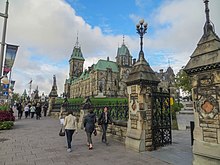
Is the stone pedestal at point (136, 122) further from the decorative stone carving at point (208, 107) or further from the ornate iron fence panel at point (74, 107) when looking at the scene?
the ornate iron fence panel at point (74, 107)

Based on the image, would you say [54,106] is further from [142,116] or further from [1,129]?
[142,116]

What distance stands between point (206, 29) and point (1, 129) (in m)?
15.0

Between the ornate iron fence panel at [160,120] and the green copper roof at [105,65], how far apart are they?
3084 inches

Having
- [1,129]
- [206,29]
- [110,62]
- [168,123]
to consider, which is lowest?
[1,129]

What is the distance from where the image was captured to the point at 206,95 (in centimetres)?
466

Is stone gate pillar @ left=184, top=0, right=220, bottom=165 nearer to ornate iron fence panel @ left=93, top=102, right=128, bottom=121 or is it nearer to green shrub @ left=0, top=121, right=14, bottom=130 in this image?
ornate iron fence panel @ left=93, top=102, right=128, bottom=121

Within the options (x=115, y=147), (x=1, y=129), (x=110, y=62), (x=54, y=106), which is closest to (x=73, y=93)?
(x=110, y=62)

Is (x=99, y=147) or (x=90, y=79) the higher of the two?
(x=90, y=79)

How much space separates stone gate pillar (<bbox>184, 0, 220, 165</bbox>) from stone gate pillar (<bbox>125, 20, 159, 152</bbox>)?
2960 millimetres

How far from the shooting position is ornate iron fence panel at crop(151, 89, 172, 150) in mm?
8109

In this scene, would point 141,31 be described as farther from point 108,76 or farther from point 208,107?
point 108,76

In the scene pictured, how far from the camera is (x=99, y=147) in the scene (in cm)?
820

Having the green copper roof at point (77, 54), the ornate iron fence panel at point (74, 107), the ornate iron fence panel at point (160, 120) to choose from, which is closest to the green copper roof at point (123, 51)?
the green copper roof at point (77, 54)

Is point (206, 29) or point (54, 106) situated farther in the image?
point (54, 106)
